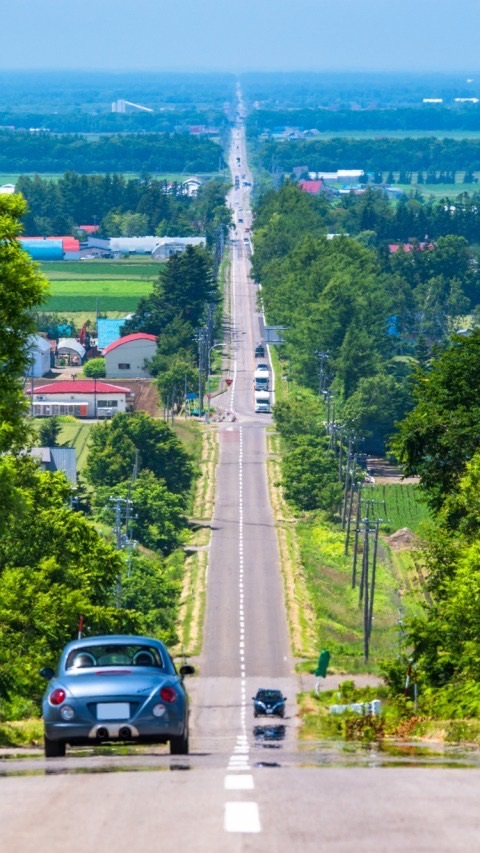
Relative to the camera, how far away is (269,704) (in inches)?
2238

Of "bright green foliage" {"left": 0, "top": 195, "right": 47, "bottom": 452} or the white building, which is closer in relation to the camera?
"bright green foliage" {"left": 0, "top": 195, "right": 47, "bottom": 452}

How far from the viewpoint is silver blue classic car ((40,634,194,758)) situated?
20.1 metres

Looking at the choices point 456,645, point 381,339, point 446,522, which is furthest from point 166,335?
point 456,645

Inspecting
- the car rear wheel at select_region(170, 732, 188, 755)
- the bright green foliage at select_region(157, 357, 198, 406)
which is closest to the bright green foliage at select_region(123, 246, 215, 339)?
the bright green foliage at select_region(157, 357, 198, 406)

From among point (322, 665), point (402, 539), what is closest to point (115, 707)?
point (322, 665)

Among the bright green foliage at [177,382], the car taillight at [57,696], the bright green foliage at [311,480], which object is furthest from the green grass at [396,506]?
the car taillight at [57,696]

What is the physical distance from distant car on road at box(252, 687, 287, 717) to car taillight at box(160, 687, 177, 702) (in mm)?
36207

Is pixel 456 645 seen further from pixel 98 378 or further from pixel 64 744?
pixel 98 378

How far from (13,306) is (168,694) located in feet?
49.0

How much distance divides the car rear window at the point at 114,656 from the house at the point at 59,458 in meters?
93.1

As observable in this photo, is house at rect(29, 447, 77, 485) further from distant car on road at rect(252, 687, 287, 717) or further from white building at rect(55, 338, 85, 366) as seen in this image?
white building at rect(55, 338, 85, 366)

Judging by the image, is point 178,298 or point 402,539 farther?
point 178,298

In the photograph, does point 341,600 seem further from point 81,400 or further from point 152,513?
point 81,400

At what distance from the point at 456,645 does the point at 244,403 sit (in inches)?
4546
